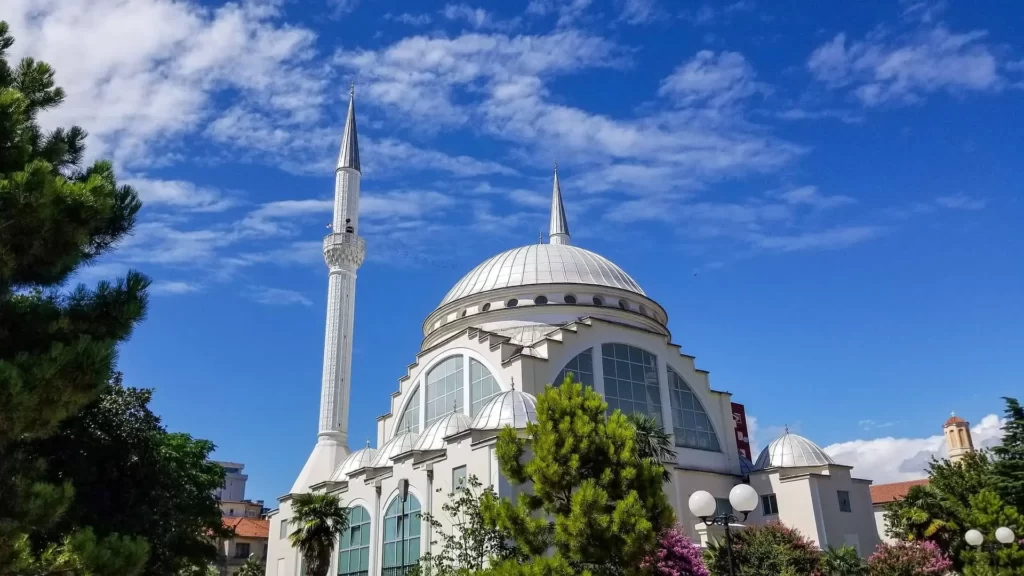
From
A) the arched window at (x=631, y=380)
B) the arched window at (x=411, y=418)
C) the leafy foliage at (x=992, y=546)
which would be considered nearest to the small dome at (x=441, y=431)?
the arched window at (x=411, y=418)

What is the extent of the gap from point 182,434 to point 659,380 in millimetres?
18093

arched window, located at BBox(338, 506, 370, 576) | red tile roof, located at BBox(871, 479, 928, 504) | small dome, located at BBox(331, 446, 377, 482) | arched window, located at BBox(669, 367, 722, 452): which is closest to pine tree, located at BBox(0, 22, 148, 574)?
arched window, located at BBox(338, 506, 370, 576)

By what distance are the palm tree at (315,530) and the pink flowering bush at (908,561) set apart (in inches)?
632

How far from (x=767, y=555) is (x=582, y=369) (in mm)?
10308

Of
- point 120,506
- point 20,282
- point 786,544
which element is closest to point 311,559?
point 120,506

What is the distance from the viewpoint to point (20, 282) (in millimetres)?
11109

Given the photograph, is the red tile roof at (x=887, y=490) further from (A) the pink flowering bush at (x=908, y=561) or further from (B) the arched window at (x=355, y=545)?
(B) the arched window at (x=355, y=545)

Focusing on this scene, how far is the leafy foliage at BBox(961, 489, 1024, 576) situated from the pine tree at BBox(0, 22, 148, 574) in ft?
67.6

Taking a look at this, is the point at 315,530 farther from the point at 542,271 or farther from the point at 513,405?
the point at 542,271

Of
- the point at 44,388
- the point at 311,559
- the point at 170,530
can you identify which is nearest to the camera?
the point at 44,388

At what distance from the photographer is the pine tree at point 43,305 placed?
9.59 m

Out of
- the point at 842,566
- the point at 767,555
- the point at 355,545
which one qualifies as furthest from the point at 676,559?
the point at 355,545

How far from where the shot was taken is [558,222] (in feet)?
153

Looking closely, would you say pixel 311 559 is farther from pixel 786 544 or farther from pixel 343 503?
pixel 786 544
